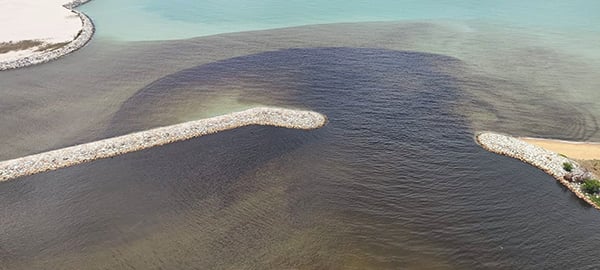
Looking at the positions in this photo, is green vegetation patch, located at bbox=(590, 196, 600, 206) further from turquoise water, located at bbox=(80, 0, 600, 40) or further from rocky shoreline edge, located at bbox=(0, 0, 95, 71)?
rocky shoreline edge, located at bbox=(0, 0, 95, 71)

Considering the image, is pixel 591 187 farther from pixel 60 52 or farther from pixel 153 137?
pixel 60 52

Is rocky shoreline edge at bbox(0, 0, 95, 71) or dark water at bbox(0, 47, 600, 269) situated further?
rocky shoreline edge at bbox(0, 0, 95, 71)

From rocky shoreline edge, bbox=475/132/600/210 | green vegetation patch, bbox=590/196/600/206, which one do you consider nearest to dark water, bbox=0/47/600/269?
rocky shoreline edge, bbox=475/132/600/210

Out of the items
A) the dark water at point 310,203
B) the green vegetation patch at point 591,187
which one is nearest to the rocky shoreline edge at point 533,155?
the green vegetation patch at point 591,187

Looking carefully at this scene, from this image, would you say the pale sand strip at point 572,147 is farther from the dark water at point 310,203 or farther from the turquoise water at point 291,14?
the turquoise water at point 291,14

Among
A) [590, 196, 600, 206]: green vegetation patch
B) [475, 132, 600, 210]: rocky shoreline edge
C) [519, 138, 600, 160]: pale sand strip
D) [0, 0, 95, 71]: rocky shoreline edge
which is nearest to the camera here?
[590, 196, 600, 206]: green vegetation patch

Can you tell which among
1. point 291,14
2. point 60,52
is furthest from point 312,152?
point 291,14
